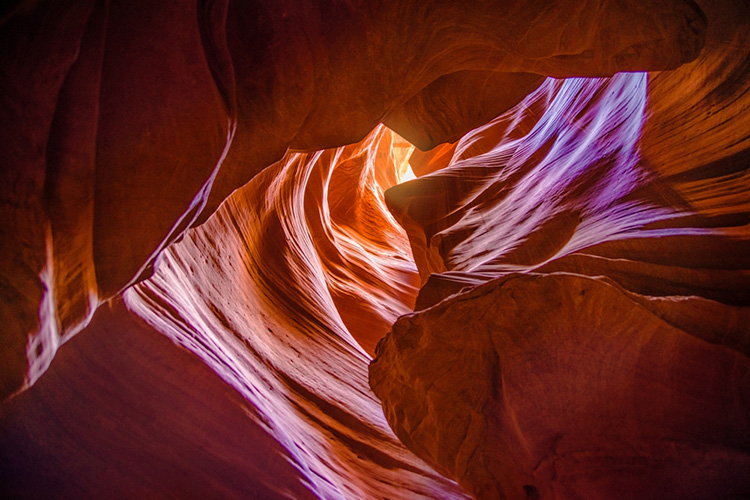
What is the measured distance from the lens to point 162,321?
228cm

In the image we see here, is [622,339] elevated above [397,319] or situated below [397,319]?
below

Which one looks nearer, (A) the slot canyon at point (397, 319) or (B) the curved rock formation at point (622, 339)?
(A) the slot canyon at point (397, 319)

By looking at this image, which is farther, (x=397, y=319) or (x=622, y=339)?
(x=397, y=319)

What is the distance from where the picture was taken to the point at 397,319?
2.50 metres

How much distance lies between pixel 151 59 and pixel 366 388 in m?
3.60

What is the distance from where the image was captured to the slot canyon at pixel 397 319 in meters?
1.33

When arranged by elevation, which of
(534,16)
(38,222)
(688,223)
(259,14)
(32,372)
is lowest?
(688,223)

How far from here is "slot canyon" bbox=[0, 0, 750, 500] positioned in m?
1.33

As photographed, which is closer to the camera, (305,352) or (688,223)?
(688,223)

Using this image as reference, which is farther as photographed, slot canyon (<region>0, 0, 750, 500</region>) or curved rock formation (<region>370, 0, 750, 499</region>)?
curved rock formation (<region>370, 0, 750, 499</region>)

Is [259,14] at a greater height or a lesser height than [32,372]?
greater

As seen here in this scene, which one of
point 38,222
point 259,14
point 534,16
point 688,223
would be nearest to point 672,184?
point 688,223

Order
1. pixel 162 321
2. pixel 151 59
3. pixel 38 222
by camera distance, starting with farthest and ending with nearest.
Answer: pixel 162 321 < pixel 151 59 < pixel 38 222

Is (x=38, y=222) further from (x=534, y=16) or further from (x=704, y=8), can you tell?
(x=704, y=8)
